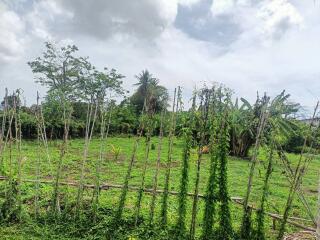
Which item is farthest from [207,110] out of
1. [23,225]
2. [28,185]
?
[28,185]

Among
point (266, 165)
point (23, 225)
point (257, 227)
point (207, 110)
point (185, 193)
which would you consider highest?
point (207, 110)

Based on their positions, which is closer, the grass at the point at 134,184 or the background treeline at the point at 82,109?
the grass at the point at 134,184

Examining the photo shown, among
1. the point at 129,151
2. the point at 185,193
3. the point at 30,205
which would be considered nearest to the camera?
the point at 185,193

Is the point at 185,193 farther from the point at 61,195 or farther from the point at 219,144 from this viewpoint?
the point at 61,195

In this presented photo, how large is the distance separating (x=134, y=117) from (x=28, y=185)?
61.8ft

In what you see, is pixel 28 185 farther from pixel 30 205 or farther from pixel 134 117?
pixel 134 117

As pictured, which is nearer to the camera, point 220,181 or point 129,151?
point 220,181

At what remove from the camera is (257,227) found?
5.60 meters

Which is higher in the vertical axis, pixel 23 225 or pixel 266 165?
pixel 266 165

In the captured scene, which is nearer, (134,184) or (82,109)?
(134,184)

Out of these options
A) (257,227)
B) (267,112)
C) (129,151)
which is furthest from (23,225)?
(129,151)

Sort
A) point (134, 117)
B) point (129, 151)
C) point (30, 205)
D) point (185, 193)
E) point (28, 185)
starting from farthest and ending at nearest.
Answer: point (134, 117) → point (129, 151) → point (28, 185) → point (30, 205) → point (185, 193)

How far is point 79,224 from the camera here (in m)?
6.11

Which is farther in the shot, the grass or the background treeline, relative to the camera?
the background treeline
